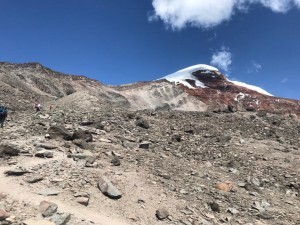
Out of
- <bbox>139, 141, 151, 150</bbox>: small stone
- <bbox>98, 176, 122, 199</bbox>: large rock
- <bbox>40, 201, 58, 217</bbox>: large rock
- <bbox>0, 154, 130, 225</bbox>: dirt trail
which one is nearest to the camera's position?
<bbox>40, 201, 58, 217</bbox>: large rock

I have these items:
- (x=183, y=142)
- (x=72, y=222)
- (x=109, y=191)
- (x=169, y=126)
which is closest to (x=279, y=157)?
(x=183, y=142)

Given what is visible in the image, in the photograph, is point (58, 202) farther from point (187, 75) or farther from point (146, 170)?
point (187, 75)

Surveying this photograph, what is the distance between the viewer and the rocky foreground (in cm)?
1148

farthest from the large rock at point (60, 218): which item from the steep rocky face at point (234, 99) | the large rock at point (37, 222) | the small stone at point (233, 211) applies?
the steep rocky face at point (234, 99)

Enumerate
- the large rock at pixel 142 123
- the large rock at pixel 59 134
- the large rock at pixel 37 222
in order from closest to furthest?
1. the large rock at pixel 37 222
2. the large rock at pixel 59 134
3. the large rock at pixel 142 123

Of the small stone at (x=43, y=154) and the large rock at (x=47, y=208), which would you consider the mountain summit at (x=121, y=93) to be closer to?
the small stone at (x=43, y=154)

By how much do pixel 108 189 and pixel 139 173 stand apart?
8.51 ft

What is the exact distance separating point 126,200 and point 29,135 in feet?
21.8

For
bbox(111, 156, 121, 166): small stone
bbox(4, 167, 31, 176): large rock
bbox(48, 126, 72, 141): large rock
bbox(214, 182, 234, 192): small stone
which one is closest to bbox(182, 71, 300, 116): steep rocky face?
bbox(214, 182, 234, 192): small stone

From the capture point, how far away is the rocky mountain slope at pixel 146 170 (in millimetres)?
11547

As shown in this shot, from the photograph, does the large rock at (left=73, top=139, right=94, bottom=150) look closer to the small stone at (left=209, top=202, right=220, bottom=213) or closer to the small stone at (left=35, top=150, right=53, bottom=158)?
the small stone at (left=35, top=150, right=53, bottom=158)

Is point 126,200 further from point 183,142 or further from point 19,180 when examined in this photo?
point 183,142

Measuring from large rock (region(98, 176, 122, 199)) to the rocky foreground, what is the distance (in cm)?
5

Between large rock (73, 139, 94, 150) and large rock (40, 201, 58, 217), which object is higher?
large rock (73, 139, 94, 150)
